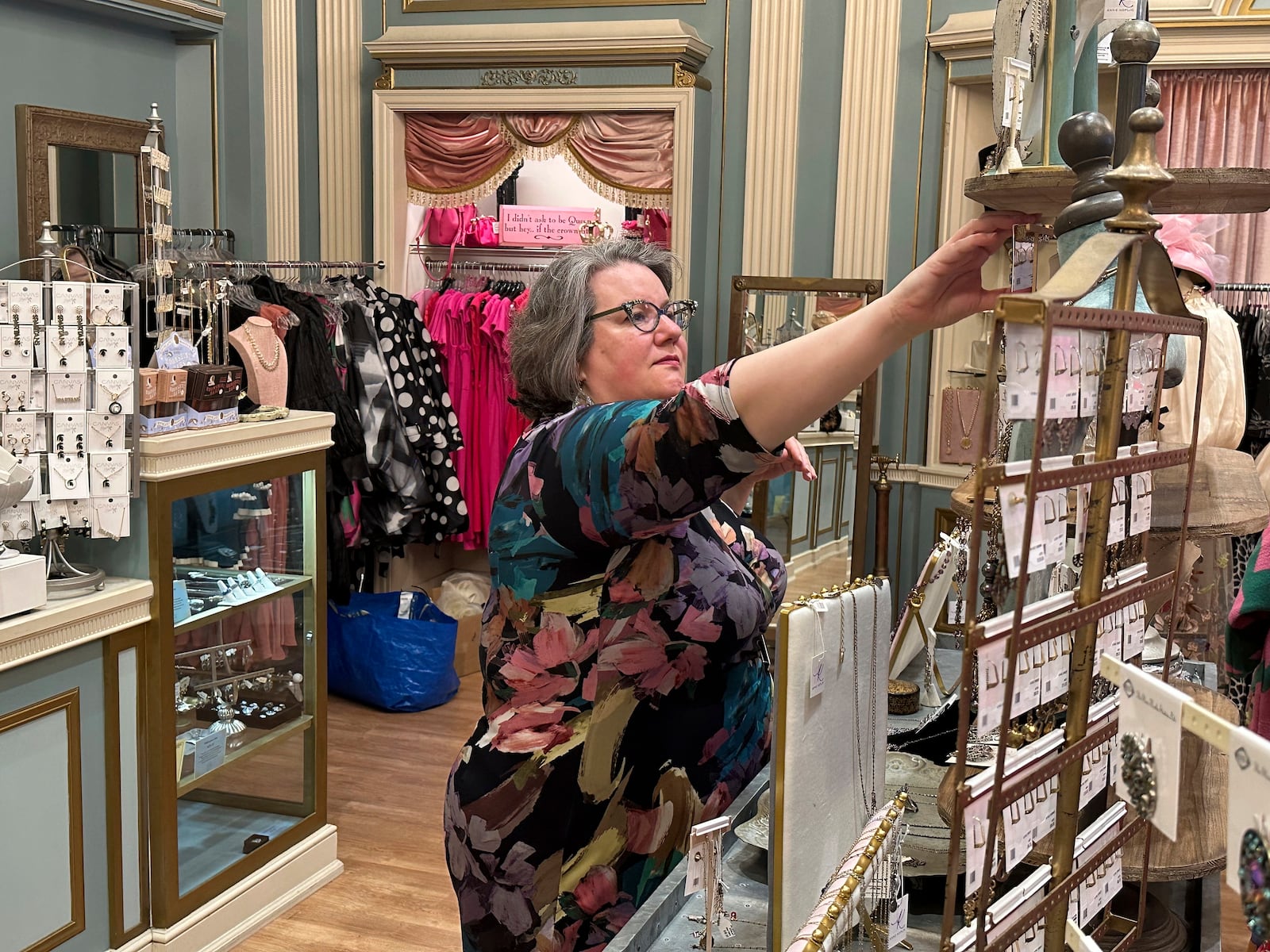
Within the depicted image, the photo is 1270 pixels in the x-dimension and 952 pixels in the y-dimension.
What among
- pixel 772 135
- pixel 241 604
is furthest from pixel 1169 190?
pixel 772 135

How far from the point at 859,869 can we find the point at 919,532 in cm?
383

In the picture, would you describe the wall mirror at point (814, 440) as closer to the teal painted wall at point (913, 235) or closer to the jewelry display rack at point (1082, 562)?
the teal painted wall at point (913, 235)

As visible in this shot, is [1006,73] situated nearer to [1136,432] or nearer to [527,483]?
[1136,432]

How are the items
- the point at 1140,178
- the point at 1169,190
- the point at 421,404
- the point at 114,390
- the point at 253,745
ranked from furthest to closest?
1. the point at 421,404
2. the point at 253,745
3. the point at 114,390
4. the point at 1169,190
5. the point at 1140,178

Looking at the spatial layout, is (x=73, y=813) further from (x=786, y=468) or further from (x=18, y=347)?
(x=786, y=468)

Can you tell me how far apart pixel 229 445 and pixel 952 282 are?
230cm

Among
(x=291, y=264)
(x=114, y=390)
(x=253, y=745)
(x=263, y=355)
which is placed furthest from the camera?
(x=291, y=264)

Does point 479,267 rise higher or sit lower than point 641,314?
higher

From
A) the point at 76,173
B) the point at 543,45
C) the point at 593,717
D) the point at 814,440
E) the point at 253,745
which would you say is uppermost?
the point at 543,45

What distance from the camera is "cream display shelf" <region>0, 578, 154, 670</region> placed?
99.0 inches

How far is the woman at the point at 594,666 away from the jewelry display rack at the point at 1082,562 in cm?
56

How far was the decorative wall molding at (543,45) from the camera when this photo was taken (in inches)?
195

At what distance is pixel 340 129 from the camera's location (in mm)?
5613

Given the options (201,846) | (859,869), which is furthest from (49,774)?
(859,869)
